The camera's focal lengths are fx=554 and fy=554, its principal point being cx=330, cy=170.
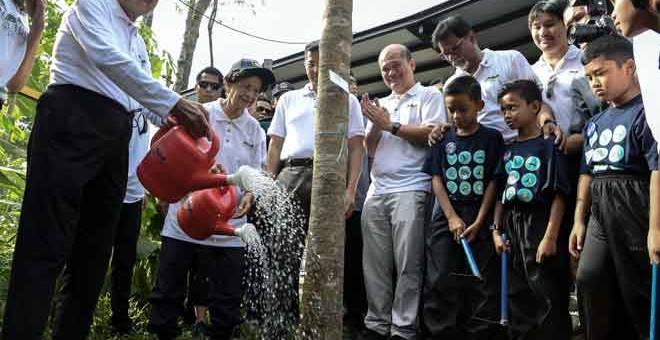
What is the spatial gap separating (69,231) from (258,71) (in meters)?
1.72

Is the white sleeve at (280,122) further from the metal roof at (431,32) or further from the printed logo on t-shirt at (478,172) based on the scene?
the metal roof at (431,32)

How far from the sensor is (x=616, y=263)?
2.36 metres

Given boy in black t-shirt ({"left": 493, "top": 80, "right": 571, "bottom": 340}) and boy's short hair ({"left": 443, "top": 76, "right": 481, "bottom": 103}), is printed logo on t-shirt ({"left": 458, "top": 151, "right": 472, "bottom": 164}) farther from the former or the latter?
boy's short hair ({"left": 443, "top": 76, "right": 481, "bottom": 103})

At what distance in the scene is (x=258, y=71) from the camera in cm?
349

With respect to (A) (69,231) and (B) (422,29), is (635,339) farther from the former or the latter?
(B) (422,29)

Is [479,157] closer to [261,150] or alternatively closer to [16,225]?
[261,150]

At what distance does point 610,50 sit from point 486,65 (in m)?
1.00

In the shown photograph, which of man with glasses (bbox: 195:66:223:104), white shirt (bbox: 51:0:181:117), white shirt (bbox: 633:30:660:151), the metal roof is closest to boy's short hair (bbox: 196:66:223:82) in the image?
man with glasses (bbox: 195:66:223:104)

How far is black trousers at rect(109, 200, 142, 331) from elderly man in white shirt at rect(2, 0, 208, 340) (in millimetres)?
1185

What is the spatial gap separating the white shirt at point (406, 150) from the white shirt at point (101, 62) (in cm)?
167

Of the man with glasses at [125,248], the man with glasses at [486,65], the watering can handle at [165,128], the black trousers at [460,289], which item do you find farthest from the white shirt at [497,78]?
the man with glasses at [125,248]

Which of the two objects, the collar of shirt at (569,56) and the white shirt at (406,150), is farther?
the white shirt at (406,150)

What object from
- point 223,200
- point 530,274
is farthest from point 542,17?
point 223,200

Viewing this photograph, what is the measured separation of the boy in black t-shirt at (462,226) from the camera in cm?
306
